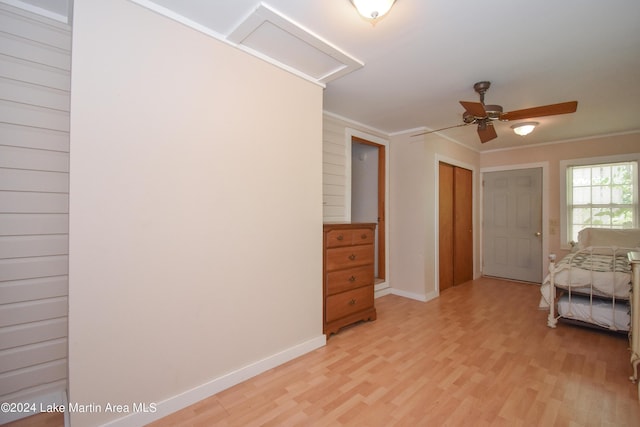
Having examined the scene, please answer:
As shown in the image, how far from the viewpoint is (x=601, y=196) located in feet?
14.2

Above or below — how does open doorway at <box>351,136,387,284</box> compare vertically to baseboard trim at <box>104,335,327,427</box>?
above

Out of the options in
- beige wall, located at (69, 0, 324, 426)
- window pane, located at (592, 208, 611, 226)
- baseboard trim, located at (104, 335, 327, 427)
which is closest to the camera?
beige wall, located at (69, 0, 324, 426)

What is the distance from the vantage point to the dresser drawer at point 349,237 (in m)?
2.73

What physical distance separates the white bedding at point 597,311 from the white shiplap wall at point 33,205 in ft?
15.2

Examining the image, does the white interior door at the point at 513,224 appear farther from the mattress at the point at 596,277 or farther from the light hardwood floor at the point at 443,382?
the light hardwood floor at the point at 443,382

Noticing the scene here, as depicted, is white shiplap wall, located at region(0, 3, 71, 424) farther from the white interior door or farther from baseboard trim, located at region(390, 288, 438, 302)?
the white interior door

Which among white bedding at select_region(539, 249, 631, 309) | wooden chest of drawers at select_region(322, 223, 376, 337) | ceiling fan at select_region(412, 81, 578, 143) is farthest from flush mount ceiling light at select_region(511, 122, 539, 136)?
wooden chest of drawers at select_region(322, 223, 376, 337)

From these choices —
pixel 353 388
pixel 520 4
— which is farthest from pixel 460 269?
pixel 520 4

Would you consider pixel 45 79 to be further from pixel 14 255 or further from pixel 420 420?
pixel 420 420

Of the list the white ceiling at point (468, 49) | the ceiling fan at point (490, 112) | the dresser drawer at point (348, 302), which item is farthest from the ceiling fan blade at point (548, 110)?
the dresser drawer at point (348, 302)

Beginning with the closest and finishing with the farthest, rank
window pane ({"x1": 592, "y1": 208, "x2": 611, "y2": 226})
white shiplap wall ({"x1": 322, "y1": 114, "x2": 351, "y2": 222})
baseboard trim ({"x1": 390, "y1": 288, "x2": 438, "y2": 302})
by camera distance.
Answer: white shiplap wall ({"x1": 322, "y1": 114, "x2": 351, "y2": 222}) < baseboard trim ({"x1": 390, "y1": 288, "x2": 438, "y2": 302}) < window pane ({"x1": 592, "y1": 208, "x2": 611, "y2": 226})

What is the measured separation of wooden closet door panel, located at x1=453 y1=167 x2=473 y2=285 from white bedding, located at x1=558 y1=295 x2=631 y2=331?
1756mm

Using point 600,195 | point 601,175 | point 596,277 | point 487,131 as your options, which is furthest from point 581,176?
point 487,131

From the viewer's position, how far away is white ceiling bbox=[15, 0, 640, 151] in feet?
5.51
